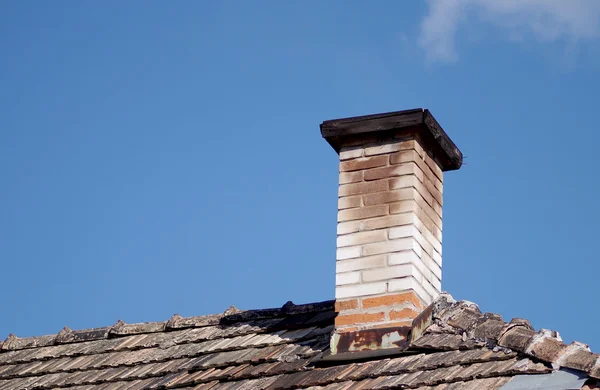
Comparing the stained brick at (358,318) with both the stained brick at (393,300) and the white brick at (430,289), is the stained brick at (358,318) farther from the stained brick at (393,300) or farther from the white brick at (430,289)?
the white brick at (430,289)

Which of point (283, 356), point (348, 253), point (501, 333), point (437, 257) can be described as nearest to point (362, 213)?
point (348, 253)

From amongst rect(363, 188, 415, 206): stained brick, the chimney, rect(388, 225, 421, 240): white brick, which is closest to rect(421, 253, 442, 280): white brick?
the chimney

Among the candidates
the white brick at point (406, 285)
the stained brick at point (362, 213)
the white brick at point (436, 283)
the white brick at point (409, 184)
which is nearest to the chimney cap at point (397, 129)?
the white brick at point (409, 184)

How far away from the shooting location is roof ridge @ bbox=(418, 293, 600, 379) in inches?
298

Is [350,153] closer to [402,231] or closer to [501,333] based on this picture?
[402,231]

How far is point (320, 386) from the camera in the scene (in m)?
8.48

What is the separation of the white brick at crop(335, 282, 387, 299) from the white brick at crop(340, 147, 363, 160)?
1.05 m

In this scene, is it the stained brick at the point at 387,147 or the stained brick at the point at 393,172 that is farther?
the stained brick at the point at 387,147

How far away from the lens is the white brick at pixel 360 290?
29.1ft

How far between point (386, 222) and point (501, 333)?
1.35 m

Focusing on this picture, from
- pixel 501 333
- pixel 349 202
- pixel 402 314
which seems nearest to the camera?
pixel 501 333

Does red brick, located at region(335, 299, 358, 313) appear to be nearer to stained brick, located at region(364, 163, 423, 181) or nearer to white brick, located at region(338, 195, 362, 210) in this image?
white brick, located at region(338, 195, 362, 210)

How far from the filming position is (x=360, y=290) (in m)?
8.95

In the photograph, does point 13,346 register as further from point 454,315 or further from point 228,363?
point 454,315
